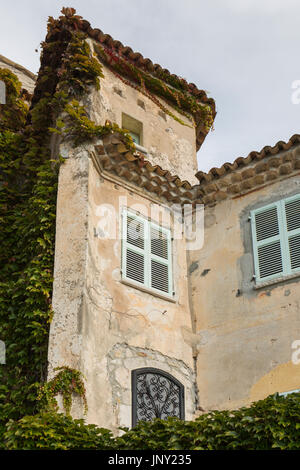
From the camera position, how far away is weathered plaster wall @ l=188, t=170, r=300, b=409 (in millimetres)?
10578

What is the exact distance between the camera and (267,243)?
11609mm

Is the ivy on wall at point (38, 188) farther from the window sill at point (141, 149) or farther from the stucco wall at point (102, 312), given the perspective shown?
the window sill at point (141, 149)

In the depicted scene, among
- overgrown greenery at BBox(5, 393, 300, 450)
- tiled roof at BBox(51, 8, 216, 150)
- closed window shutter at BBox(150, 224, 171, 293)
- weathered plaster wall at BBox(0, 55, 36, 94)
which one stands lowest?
overgrown greenery at BBox(5, 393, 300, 450)

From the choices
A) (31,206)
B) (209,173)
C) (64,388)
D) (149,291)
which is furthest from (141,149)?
(64,388)

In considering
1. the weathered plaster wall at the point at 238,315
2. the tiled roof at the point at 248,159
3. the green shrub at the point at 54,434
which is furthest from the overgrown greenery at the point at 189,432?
the tiled roof at the point at 248,159

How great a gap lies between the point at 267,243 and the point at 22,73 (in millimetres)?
8399

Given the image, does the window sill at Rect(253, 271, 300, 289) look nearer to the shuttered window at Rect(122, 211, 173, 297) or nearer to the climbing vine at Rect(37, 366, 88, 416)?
the shuttered window at Rect(122, 211, 173, 297)

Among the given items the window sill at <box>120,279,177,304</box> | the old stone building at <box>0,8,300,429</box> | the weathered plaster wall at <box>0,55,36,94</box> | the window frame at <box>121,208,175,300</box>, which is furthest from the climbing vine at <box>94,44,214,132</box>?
the window sill at <box>120,279,177,304</box>

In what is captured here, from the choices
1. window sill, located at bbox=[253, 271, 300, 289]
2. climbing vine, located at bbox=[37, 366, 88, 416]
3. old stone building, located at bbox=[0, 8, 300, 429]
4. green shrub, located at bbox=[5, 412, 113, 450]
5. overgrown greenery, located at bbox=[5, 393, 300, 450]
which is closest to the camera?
overgrown greenery, located at bbox=[5, 393, 300, 450]

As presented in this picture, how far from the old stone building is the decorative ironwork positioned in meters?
0.02

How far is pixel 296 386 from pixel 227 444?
243cm

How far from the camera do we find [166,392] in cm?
1070

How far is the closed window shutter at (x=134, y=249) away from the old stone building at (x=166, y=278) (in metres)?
0.02

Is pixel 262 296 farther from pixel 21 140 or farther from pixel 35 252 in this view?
pixel 21 140
